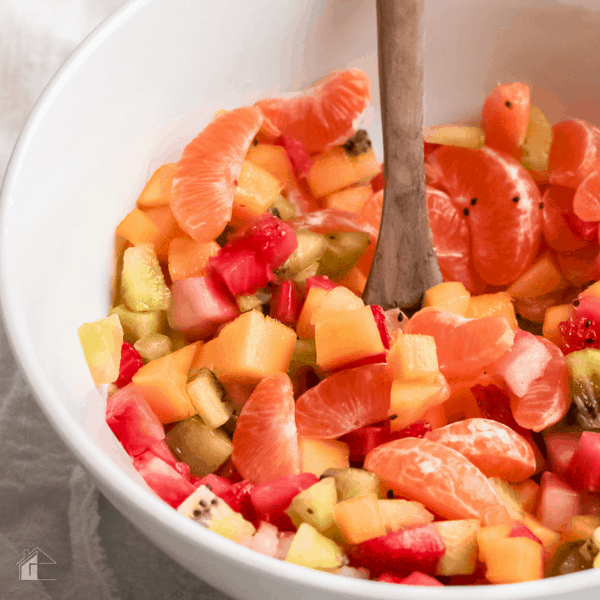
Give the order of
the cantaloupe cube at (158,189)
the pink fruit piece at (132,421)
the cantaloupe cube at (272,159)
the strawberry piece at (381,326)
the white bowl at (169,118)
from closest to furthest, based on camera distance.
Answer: the white bowl at (169,118) → the pink fruit piece at (132,421) → the strawberry piece at (381,326) → the cantaloupe cube at (158,189) → the cantaloupe cube at (272,159)

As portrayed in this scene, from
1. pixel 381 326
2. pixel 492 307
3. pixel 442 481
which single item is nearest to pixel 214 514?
pixel 442 481

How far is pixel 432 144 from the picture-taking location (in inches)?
59.1

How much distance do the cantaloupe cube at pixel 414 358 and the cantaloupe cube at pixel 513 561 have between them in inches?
11.0

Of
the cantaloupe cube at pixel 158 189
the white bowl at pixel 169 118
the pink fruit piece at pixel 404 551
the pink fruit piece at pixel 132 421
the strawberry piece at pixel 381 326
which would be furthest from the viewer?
the cantaloupe cube at pixel 158 189

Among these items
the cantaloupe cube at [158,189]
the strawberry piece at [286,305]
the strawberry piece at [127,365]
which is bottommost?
the strawberry piece at [127,365]

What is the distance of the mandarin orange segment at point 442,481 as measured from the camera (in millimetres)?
955

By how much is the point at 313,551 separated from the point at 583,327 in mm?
635

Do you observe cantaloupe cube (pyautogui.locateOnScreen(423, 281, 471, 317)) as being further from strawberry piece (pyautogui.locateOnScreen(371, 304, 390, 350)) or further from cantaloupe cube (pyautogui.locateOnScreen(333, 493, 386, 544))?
cantaloupe cube (pyautogui.locateOnScreen(333, 493, 386, 544))

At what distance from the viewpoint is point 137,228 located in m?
1.24

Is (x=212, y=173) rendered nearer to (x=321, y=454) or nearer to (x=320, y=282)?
(x=320, y=282)

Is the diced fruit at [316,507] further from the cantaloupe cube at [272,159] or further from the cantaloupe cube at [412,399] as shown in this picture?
the cantaloupe cube at [272,159]

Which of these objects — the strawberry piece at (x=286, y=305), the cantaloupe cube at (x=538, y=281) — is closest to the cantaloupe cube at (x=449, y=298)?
the cantaloupe cube at (x=538, y=281)

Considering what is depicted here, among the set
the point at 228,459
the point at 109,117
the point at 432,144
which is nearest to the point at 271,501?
the point at 228,459

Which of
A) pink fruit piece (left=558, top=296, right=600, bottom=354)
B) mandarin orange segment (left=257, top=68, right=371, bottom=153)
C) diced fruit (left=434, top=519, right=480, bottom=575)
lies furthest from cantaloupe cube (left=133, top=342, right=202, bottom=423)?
pink fruit piece (left=558, top=296, right=600, bottom=354)
